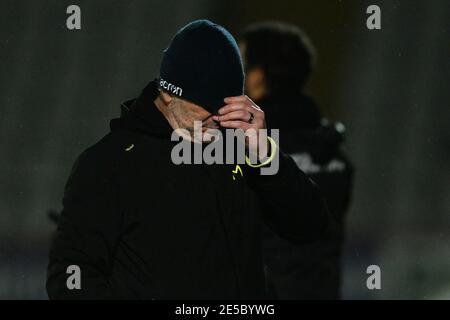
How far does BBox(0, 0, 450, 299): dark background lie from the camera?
683 cm

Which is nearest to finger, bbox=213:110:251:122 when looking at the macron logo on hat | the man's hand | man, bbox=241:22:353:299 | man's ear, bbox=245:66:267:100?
the man's hand

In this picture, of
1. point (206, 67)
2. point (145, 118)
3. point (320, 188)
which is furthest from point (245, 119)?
point (320, 188)

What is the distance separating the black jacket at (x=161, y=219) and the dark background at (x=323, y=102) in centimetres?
383

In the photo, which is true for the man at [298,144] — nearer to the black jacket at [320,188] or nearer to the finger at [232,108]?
the black jacket at [320,188]

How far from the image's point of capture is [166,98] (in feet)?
8.16

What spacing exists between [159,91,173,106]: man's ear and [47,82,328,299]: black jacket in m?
0.03

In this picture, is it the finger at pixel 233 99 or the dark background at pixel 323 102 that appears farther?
the dark background at pixel 323 102

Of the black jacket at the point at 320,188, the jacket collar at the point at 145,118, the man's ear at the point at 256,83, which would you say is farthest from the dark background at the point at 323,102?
the jacket collar at the point at 145,118

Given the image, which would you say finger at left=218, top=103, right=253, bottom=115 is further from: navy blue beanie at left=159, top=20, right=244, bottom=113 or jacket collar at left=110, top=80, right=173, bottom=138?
→ jacket collar at left=110, top=80, right=173, bottom=138

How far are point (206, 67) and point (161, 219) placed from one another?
39 cm

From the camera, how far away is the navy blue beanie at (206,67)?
2406 mm

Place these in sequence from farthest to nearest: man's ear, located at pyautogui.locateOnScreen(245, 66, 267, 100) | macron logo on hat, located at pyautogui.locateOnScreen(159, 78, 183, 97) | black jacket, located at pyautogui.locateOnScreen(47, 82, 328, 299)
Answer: man's ear, located at pyautogui.locateOnScreen(245, 66, 267, 100) < macron logo on hat, located at pyautogui.locateOnScreen(159, 78, 183, 97) < black jacket, located at pyautogui.locateOnScreen(47, 82, 328, 299)
